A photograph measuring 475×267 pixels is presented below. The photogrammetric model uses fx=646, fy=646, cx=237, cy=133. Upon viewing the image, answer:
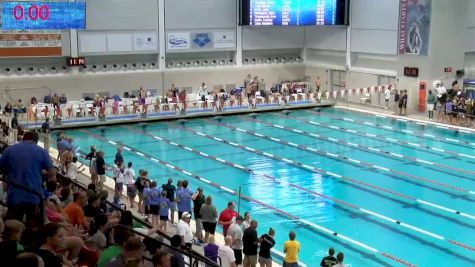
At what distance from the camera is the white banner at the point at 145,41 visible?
31469 millimetres

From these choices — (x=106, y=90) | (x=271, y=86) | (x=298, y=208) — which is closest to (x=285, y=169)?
(x=298, y=208)

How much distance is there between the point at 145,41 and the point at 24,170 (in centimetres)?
2537

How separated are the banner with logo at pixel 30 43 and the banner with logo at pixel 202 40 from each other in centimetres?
690

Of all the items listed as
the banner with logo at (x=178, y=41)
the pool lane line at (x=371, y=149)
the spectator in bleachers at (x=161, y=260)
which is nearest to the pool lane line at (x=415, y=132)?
the pool lane line at (x=371, y=149)

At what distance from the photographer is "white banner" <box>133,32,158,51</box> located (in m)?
31.5

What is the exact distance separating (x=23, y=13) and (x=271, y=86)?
1409 cm

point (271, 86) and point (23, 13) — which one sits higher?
point (23, 13)

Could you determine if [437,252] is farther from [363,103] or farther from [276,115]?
[363,103]

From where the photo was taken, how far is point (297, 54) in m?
37.3

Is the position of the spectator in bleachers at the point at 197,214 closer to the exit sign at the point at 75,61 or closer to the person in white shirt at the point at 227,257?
the person in white shirt at the point at 227,257

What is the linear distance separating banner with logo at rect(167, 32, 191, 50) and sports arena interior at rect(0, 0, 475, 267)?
0.09 meters

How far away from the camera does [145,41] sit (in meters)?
31.7

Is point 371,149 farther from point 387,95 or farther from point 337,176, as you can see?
point 387,95

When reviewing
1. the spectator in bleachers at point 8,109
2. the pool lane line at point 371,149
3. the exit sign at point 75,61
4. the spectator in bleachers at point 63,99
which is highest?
the exit sign at point 75,61
